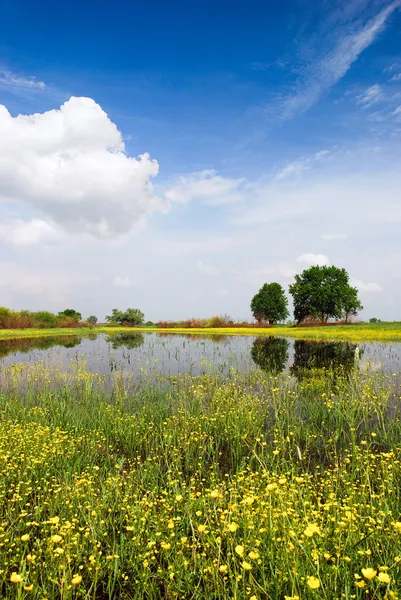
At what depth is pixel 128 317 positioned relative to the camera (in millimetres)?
82688

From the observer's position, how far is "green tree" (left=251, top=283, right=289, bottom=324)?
73.1 meters

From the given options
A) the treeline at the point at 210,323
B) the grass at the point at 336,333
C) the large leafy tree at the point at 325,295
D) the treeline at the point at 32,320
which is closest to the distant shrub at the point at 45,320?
the treeline at the point at 32,320

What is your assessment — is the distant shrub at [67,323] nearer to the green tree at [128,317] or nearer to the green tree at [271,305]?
the green tree at [128,317]

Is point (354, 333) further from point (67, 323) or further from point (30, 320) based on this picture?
point (67, 323)

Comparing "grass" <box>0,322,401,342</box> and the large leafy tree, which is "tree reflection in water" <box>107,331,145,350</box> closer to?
"grass" <box>0,322,401,342</box>

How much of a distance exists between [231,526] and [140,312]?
82.8m

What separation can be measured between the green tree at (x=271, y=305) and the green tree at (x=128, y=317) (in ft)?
87.5

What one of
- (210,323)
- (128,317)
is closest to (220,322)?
(210,323)

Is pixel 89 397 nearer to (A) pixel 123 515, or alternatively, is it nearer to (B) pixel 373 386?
(A) pixel 123 515

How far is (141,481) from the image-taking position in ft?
18.1

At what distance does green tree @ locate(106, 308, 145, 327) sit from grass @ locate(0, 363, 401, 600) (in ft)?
226

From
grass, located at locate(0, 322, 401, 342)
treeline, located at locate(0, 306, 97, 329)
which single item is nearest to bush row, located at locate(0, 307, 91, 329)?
treeline, located at locate(0, 306, 97, 329)

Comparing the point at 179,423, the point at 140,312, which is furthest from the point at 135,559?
the point at 140,312

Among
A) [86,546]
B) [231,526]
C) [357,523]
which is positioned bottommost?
[86,546]
